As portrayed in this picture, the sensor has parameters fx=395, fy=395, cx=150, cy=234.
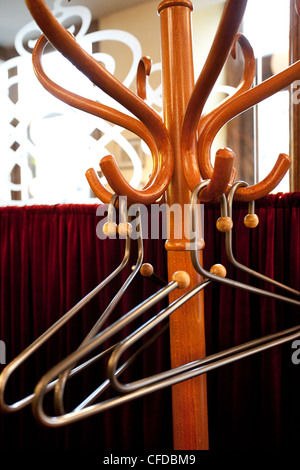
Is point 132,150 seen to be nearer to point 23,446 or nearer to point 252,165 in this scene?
point 252,165

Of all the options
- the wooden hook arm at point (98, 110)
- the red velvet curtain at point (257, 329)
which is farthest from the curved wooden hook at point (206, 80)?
the red velvet curtain at point (257, 329)

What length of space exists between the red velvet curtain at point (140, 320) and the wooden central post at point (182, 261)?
394mm

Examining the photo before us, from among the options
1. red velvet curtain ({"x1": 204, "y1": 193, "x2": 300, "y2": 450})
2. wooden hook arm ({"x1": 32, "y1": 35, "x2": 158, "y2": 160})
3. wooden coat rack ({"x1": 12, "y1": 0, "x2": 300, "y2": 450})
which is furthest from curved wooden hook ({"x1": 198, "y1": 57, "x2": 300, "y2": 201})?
red velvet curtain ({"x1": 204, "y1": 193, "x2": 300, "y2": 450})

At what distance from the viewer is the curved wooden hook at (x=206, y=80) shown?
55cm

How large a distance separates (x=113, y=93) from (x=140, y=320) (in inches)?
31.0

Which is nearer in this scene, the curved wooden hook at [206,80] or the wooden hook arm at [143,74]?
the curved wooden hook at [206,80]

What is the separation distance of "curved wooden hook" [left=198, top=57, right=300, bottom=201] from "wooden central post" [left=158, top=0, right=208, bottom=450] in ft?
0.16

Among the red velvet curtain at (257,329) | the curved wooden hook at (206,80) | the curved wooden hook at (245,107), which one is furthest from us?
the red velvet curtain at (257,329)

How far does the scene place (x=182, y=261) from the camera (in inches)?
29.0

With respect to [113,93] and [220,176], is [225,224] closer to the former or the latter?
[220,176]

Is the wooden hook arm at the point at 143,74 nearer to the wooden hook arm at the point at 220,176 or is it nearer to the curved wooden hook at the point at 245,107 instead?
the curved wooden hook at the point at 245,107

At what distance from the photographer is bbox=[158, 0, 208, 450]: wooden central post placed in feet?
2.38

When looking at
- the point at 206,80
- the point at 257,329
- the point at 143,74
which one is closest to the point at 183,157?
the point at 206,80

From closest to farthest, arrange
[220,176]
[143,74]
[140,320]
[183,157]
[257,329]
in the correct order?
[220,176] → [183,157] → [143,74] → [257,329] → [140,320]
